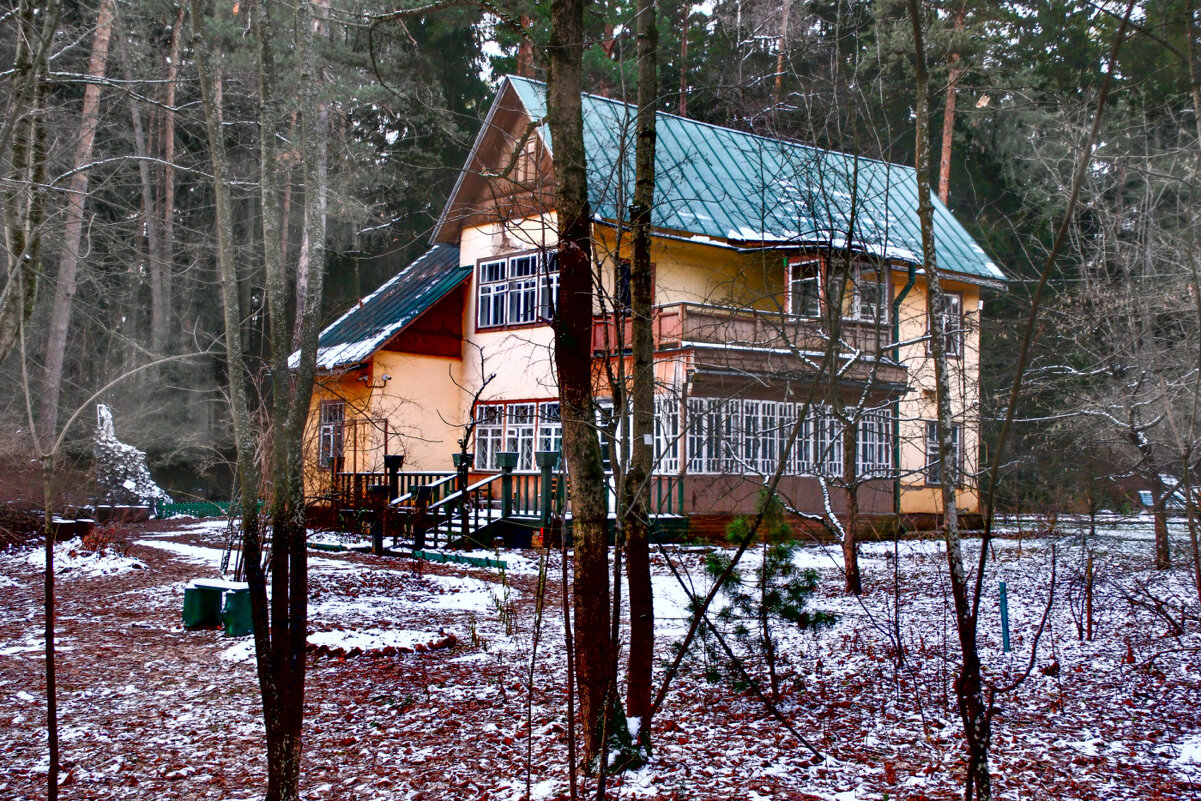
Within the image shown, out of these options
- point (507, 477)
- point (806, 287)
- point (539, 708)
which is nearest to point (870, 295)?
point (806, 287)

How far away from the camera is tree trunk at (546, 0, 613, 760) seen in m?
5.09

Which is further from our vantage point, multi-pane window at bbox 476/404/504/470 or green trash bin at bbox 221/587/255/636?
multi-pane window at bbox 476/404/504/470

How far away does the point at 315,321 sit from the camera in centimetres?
636

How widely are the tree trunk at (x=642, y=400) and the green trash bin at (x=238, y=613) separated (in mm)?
4735

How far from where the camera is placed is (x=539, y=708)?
687 cm

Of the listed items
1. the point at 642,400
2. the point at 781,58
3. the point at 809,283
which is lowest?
the point at 642,400

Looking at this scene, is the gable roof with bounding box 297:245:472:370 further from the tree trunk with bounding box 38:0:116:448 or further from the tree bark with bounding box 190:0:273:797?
the tree bark with bounding box 190:0:273:797

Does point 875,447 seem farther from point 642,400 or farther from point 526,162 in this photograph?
point 526,162

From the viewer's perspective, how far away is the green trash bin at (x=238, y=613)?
8906mm

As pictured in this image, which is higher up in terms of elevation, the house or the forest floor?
the house

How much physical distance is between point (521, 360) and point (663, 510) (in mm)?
5491

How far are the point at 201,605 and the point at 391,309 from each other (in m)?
13.8

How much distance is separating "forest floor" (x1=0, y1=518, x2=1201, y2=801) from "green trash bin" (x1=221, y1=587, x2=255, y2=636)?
0.14m

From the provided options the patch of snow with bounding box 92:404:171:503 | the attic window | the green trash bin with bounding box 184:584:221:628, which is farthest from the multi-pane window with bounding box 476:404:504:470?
the green trash bin with bounding box 184:584:221:628
